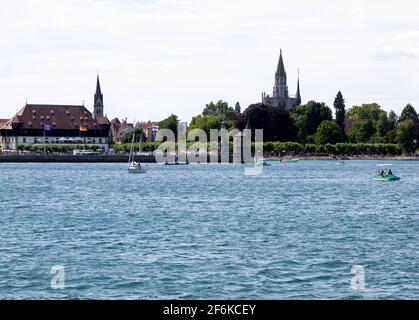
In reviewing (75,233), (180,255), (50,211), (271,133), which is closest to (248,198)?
(50,211)

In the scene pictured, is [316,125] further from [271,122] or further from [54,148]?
[54,148]

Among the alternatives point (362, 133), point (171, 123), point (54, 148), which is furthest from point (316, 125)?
point (54, 148)

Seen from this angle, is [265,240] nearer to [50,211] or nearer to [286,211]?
[286,211]

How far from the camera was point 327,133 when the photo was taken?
169500mm

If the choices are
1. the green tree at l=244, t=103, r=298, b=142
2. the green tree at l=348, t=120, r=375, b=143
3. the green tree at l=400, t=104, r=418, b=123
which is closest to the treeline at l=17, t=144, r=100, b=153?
the green tree at l=244, t=103, r=298, b=142

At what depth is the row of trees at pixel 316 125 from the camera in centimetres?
16325

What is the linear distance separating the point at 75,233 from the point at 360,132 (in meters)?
158

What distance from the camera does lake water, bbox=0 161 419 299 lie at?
19.0 meters

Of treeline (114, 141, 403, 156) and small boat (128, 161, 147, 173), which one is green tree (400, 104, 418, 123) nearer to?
treeline (114, 141, 403, 156)

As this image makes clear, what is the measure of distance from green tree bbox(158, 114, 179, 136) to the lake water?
142346 millimetres

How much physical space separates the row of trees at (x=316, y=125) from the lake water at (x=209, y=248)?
112m

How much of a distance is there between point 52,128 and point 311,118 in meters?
53.9

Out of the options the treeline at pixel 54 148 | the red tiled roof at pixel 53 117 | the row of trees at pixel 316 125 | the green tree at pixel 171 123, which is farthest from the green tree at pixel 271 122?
the red tiled roof at pixel 53 117
